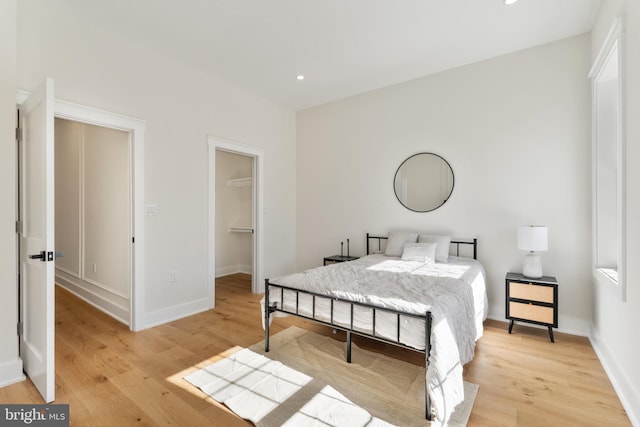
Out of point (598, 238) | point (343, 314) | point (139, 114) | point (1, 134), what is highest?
point (139, 114)

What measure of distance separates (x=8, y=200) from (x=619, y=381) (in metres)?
4.54

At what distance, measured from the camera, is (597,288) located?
2.92 m

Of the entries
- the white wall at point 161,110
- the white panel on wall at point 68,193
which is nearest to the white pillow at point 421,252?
the white wall at point 161,110

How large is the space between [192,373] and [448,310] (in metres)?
1.97

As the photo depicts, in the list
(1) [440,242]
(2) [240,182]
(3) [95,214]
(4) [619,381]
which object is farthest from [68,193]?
(4) [619,381]

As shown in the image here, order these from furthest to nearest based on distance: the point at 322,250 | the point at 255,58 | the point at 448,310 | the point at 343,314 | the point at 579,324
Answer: the point at 322,250 → the point at 255,58 → the point at 579,324 → the point at 343,314 → the point at 448,310

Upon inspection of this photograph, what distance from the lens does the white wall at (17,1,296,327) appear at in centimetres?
270

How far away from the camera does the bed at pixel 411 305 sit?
184 centimetres

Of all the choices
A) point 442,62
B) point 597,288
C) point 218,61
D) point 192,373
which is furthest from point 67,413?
point 442,62

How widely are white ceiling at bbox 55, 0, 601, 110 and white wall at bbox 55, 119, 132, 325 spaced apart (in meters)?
1.24

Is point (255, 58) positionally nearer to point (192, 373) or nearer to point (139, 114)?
point (139, 114)

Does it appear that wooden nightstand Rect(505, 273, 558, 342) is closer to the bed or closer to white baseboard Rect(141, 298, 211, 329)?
the bed

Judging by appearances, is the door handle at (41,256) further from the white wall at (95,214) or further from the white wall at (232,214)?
the white wall at (232,214)

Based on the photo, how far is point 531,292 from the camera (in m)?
3.09
